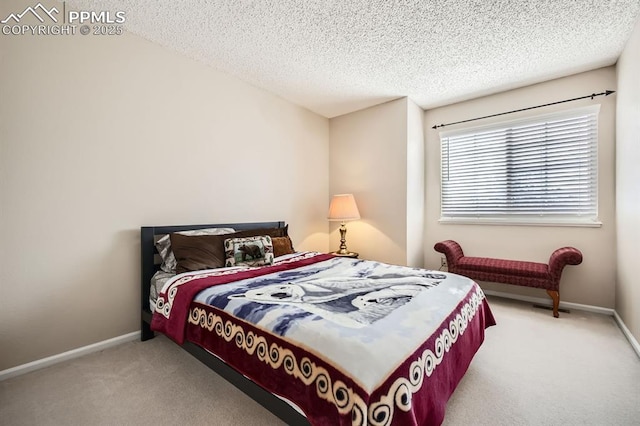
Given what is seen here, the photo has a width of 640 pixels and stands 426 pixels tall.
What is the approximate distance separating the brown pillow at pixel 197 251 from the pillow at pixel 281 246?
23.1 inches

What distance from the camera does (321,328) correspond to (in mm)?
1219

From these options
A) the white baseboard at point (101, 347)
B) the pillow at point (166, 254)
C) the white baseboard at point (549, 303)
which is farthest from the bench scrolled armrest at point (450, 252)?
the pillow at point (166, 254)

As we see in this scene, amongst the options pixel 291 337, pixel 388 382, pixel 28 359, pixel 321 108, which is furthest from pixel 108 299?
pixel 321 108

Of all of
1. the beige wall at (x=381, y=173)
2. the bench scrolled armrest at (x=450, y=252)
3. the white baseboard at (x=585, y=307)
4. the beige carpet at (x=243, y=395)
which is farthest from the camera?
the beige wall at (x=381, y=173)

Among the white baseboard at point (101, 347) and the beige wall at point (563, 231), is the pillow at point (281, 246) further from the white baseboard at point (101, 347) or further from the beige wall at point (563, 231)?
the beige wall at point (563, 231)

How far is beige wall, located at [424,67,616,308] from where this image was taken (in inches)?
114

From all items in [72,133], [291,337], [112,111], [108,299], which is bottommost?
[108,299]

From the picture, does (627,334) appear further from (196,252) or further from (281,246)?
(196,252)

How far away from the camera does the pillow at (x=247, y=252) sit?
8.05 feet

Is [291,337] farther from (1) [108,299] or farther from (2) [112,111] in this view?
(2) [112,111]

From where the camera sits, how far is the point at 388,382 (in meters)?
1.00

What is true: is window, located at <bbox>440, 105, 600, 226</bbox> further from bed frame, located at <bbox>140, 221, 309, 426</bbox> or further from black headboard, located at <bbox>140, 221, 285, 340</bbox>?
black headboard, located at <bbox>140, 221, 285, 340</bbox>

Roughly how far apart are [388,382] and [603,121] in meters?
3.74

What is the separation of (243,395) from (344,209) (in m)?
2.55
